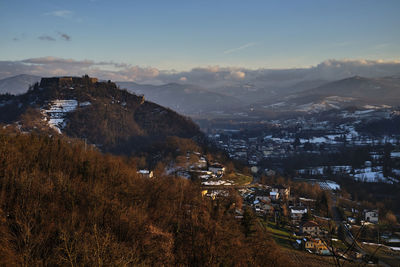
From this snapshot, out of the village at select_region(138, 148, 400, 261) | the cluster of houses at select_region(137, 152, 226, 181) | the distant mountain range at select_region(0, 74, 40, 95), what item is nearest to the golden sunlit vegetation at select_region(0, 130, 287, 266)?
the village at select_region(138, 148, 400, 261)

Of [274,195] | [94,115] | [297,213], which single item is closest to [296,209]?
[297,213]

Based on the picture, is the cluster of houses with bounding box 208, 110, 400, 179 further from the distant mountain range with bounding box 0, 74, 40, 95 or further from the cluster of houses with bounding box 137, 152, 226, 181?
the distant mountain range with bounding box 0, 74, 40, 95

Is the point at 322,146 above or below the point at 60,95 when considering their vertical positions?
below

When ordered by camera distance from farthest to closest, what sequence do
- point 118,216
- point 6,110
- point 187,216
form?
point 6,110 < point 187,216 < point 118,216

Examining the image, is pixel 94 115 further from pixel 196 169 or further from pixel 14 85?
pixel 14 85

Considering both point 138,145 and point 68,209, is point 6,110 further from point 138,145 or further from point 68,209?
point 68,209

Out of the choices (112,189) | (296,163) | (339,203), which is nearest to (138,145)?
(296,163)

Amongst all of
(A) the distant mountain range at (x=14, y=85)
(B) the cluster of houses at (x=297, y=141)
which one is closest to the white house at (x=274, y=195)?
(B) the cluster of houses at (x=297, y=141)

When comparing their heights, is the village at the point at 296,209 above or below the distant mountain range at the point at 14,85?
below

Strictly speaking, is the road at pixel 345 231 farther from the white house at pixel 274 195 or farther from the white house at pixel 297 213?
the white house at pixel 274 195
